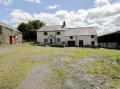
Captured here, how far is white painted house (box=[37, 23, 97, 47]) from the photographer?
67.1 meters

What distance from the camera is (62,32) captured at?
70750mm

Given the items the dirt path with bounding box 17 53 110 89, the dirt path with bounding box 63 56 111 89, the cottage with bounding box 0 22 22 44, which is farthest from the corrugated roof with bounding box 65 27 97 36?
the dirt path with bounding box 17 53 110 89

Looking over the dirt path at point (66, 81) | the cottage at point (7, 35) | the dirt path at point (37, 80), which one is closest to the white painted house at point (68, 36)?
the cottage at point (7, 35)

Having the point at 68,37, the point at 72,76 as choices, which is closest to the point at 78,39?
the point at 68,37

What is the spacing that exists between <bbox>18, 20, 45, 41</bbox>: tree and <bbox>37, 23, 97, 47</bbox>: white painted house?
25893mm

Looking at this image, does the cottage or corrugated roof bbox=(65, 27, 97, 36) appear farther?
corrugated roof bbox=(65, 27, 97, 36)

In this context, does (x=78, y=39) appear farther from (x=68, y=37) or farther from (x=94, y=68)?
(x=94, y=68)

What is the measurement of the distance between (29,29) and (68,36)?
120 ft

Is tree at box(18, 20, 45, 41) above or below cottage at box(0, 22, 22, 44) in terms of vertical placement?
above

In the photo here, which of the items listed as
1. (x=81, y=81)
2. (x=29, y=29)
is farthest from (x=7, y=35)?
(x=29, y=29)

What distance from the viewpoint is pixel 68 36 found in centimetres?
6938

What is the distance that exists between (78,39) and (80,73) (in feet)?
166

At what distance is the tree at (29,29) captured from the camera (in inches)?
3893

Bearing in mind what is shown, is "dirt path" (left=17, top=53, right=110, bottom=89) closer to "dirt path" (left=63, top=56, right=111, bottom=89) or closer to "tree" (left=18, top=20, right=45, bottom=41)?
"dirt path" (left=63, top=56, right=111, bottom=89)
